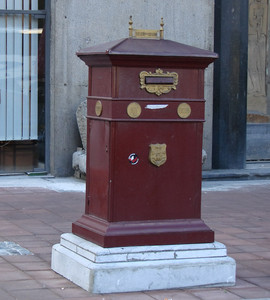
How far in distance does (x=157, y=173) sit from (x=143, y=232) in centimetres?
44

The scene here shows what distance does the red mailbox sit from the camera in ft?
17.9

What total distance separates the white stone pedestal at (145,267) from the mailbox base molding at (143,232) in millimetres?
46

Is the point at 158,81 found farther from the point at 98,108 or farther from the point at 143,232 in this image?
the point at 143,232

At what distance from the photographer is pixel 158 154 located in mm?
5582

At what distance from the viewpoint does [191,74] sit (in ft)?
18.5

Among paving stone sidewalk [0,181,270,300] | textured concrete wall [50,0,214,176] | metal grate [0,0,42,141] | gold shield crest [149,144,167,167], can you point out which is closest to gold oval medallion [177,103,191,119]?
gold shield crest [149,144,167,167]

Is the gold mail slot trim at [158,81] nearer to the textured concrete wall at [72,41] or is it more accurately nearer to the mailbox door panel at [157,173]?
the mailbox door panel at [157,173]

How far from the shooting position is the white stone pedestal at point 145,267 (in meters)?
5.38

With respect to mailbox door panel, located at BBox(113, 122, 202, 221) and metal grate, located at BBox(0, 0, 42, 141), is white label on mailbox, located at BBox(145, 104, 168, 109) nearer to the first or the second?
mailbox door panel, located at BBox(113, 122, 202, 221)

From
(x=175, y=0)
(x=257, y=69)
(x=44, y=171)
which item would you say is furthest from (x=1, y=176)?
(x=257, y=69)

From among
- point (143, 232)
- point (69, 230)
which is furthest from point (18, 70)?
point (143, 232)

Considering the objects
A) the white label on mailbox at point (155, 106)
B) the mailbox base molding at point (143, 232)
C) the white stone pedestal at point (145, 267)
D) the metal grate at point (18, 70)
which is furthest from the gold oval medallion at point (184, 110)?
the metal grate at point (18, 70)

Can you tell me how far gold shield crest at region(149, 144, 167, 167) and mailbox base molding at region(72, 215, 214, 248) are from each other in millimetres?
429

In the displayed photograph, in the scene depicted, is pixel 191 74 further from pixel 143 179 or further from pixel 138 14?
pixel 138 14
